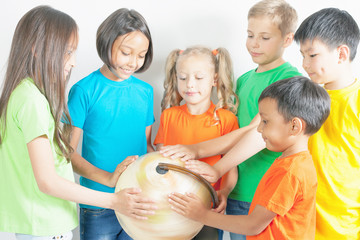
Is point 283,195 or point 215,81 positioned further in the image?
point 215,81

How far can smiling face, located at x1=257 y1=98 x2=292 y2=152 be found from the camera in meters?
1.46

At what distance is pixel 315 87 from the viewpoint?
57.9 inches

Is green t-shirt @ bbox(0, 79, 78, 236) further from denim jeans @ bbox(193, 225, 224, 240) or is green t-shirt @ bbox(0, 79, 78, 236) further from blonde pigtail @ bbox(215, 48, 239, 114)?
blonde pigtail @ bbox(215, 48, 239, 114)

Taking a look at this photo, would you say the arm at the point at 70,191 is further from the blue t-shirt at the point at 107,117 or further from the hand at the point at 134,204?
the blue t-shirt at the point at 107,117

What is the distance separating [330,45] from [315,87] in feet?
1.10

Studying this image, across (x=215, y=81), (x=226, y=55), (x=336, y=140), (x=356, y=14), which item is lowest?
(x=336, y=140)

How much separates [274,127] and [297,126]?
0.28 feet

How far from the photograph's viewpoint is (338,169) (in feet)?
5.57

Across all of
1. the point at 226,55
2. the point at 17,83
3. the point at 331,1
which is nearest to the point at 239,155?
the point at 226,55

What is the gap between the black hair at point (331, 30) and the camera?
1.69 metres

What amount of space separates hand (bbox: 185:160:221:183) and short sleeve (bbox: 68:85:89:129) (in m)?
0.64

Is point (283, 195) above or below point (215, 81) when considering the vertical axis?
below

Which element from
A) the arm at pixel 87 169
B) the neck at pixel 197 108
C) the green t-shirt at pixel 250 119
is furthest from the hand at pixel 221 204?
the arm at pixel 87 169

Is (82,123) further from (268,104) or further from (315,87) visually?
(315,87)
